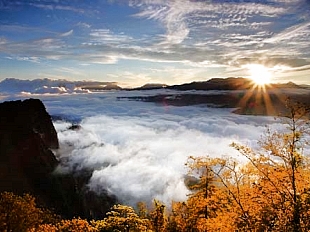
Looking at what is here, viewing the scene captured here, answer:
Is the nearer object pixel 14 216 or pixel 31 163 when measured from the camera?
pixel 14 216

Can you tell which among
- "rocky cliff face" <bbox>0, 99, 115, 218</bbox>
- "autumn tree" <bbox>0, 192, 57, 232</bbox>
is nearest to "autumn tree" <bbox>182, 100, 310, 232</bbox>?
"autumn tree" <bbox>0, 192, 57, 232</bbox>

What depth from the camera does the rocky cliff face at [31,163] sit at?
12594cm

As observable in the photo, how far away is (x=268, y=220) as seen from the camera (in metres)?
18.9

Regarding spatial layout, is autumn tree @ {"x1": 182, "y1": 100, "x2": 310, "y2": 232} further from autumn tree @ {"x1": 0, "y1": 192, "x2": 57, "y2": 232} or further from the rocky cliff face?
the rocky cliff face

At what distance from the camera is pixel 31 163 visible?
137m

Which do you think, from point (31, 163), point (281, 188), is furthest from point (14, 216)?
point (31, 163)

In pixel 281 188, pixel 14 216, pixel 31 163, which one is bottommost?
pixel 31 163

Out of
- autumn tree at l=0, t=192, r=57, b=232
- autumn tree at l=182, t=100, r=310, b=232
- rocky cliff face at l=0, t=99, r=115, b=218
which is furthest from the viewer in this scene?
rocky cliff face at l=0, t=99, r=115, b=218

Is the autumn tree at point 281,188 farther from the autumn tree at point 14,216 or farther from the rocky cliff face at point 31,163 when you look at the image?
the rocky cliff face at point 31,163

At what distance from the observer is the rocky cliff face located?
12594 cm

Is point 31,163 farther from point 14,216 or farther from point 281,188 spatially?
point 281,188

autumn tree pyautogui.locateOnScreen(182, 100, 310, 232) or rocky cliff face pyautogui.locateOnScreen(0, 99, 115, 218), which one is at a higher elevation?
autumn tree pyautogui.locateOnScreen(182, 100, 310, 232)

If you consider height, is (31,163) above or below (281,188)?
below

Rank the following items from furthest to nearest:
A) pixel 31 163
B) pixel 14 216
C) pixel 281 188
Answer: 1. pixel 31 163
2. pixel 14 216
3. pixel 281 188
